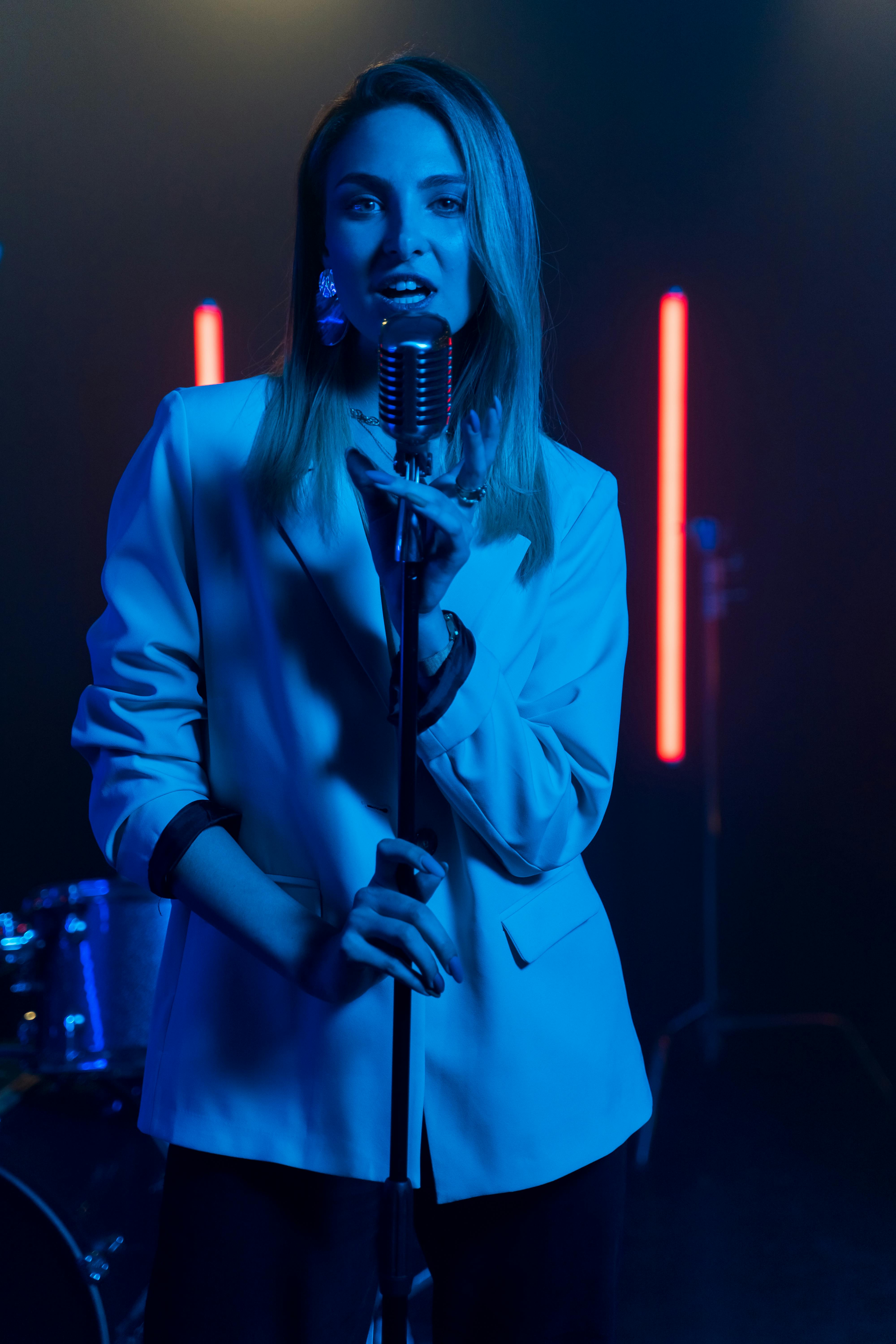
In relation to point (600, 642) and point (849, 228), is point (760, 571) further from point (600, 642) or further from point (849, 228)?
point (600, 642)

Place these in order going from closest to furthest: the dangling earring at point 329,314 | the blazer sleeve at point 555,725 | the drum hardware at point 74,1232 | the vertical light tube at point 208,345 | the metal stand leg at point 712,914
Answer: the blazer sleeve at point 555,725, the dangling earring at point 329,314, the drum hardware at point 74,1232, the vertical light tube at point 208,345, the metal stand leg at point 712,914

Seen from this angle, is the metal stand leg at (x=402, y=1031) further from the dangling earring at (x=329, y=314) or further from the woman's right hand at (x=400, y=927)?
the dangling earring at (x=329, y=314)

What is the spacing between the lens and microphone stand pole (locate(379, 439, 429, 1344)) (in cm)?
72

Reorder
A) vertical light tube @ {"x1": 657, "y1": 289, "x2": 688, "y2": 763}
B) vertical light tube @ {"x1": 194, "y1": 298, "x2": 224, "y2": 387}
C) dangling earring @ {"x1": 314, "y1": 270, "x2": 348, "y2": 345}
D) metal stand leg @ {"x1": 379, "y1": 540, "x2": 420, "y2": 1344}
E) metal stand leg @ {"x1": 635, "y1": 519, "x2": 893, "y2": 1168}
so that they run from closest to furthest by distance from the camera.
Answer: metal stand leg @ {"x1": 379, "y1": 540, "x2": 420, "y2": 1344}
dangling earring @ {"x1": 314, "y1": 270, "x2": 348, "y2": 345}
vertical light tube @ {"x1": 194, "y1": 298, "x2": 224, "y2": 387}
vertical light tube @ {"x1": 657, "y1": 289, "x2": 688, "y2": 763}
metal stand leg @ {"x1": 635, "y1": 519, "x2": 893, "y2": 1168}

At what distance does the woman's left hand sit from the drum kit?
1.05m

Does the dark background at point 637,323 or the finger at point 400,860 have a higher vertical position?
the dark background at point 637,323

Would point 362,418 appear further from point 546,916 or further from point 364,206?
point 546,916

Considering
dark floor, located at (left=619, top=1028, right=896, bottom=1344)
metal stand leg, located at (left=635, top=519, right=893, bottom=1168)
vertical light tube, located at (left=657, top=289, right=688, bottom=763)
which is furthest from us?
metal stand leg, located at (left=635, top=519, right=893, bottom=1168)

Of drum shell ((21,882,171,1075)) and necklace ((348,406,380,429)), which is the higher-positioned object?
necklace ((348,406,380,429))

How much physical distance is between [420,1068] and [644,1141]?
2266 millimetres

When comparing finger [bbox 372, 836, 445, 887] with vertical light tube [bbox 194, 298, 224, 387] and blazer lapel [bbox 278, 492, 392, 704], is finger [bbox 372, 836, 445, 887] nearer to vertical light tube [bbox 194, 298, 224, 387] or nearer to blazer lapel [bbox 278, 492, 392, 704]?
blazer lapel [bbox 278, 492, 392, 704]

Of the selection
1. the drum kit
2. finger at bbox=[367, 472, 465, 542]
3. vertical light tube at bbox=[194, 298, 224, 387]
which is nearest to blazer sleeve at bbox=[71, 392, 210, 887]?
finger at bbox=[367, 472, 465, 542]

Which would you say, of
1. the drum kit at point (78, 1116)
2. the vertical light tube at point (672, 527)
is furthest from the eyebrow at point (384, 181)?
the vertical light tube at point (672, 527)

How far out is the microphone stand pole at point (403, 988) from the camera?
72cm
